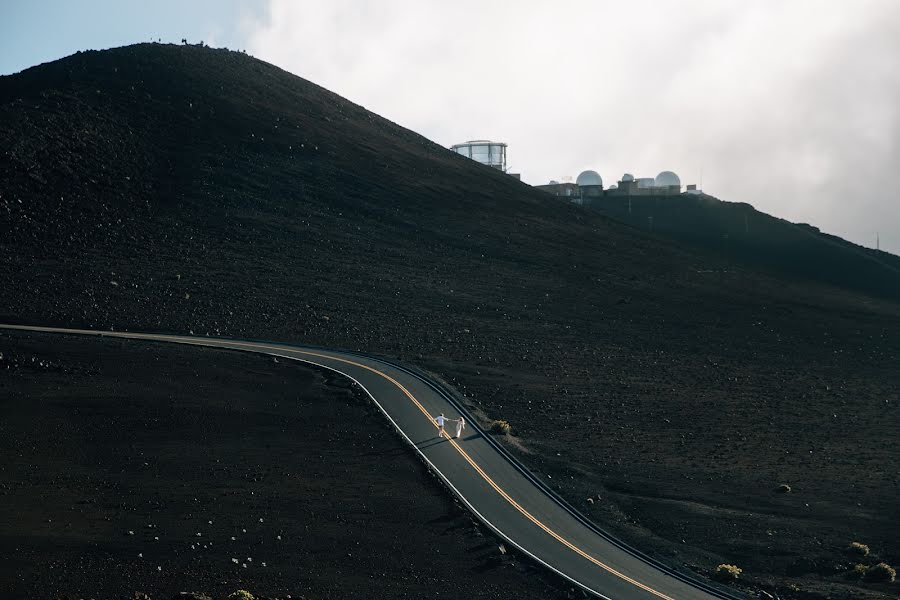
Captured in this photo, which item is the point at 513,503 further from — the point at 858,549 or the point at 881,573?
the point at 881,573

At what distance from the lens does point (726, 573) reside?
3819cm

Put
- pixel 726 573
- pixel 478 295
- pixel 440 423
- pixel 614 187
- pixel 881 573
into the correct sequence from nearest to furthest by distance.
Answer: pixel 726 573 → pixel 881 573 → pixel 440 423 → pixel 478 295 → pixel 614 187

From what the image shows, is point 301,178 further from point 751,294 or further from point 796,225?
point 796,225

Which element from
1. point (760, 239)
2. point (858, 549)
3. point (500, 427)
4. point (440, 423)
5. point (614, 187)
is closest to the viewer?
point (858, 549)

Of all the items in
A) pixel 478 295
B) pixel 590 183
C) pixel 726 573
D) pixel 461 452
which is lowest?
pixel 726 573

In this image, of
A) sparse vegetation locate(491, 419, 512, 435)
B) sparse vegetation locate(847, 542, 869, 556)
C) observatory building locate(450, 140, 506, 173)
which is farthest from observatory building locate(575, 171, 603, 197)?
sparse vegetation locate(847, 542, 869, 556)

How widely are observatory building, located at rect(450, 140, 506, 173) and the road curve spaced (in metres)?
69.7

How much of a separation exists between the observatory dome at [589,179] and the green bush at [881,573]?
89.0 metres

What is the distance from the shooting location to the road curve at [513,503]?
1451 inches

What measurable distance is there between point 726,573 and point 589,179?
9143 centimetres

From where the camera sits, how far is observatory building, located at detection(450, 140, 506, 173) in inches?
4934

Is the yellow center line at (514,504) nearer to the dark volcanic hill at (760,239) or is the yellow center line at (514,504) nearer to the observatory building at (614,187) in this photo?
the dark volcanic hill at (760,239)

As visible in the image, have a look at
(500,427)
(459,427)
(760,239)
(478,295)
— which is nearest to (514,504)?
(459,427)

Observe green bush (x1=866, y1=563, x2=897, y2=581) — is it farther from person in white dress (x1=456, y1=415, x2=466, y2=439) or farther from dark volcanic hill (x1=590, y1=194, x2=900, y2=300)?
dark volcanic hill (x1=590, y1=194, x2=900, y2=300)
